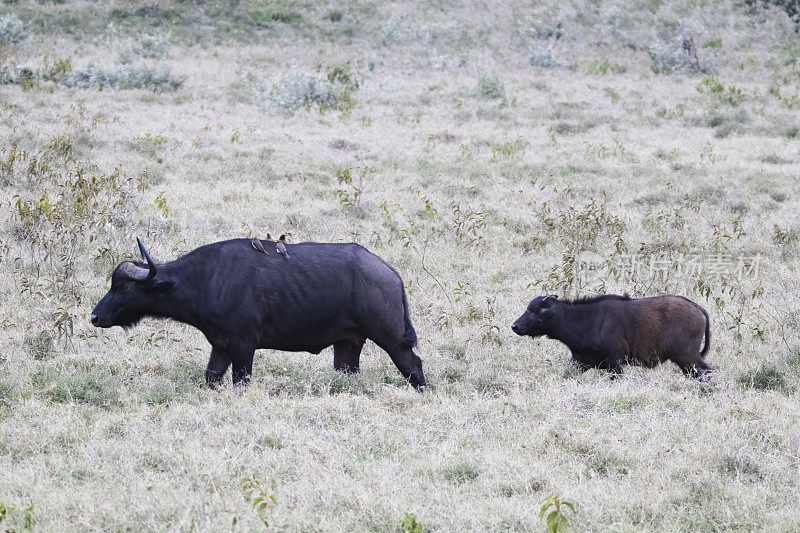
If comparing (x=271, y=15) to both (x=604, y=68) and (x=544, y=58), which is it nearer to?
(x=544, y=58)

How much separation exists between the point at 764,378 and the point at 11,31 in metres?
28.1

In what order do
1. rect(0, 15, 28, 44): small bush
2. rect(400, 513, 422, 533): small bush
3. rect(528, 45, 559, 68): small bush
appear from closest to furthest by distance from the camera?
1. rect(400, 513, 422, 533): small bush
2. rect(0, 15, 28, 44): small bush
3. rect(528, 45, 559, 68): small bush

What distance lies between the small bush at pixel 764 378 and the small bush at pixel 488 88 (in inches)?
700

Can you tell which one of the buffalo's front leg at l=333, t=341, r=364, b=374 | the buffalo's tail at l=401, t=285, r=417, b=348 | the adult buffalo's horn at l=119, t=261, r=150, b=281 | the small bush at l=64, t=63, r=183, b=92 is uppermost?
the adult buffalo's horn at l=119, t=261, r=150, b=281

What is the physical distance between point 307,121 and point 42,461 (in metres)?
15.9

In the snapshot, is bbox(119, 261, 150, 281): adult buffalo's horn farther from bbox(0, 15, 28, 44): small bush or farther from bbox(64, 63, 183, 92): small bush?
bbox(0, 15, 28, 44): small bush

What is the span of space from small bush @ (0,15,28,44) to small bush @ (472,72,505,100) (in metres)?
15.6

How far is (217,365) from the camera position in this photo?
311 inches

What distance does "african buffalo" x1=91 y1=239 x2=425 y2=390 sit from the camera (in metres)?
7.62

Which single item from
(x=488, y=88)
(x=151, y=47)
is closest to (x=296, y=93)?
(x=488, y=88)

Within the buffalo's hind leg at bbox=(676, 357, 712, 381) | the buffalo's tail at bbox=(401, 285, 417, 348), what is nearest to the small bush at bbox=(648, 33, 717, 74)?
the buffalo's hind leg at bbox=(676, 357, 712, 381)

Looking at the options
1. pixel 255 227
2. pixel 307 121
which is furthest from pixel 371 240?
pixel 307 121

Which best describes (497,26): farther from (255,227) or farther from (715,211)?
(255,227)

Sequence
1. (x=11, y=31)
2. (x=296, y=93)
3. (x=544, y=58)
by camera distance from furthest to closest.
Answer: (x=544, y=58) → (x=11, y=31) → (x=296, y=93)
